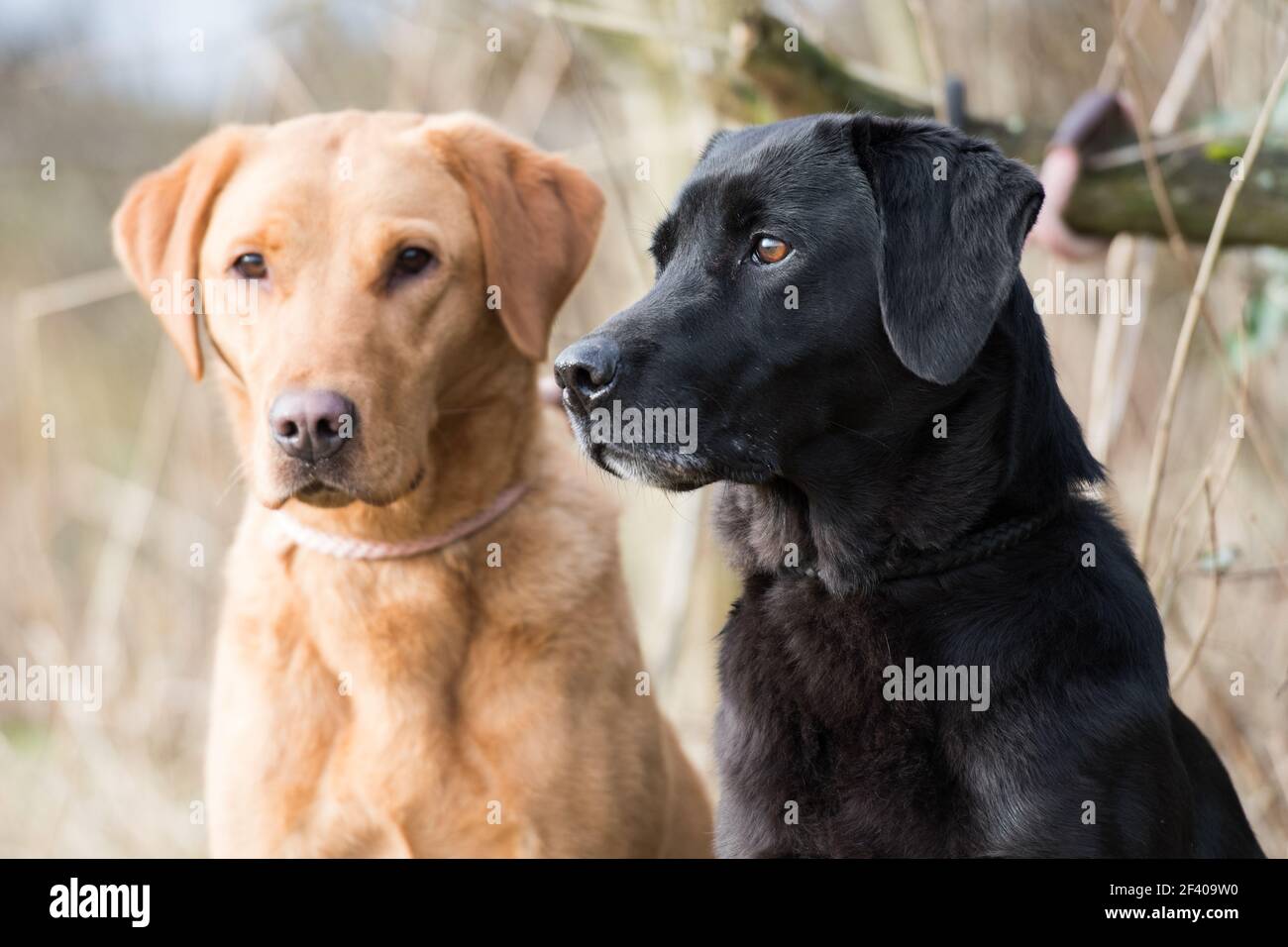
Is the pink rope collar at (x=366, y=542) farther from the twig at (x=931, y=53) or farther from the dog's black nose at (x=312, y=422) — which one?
the twig at (x=931, y=53)

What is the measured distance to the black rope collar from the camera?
7.97 feet

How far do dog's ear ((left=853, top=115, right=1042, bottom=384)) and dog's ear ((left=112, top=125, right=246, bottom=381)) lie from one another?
66.0 inches

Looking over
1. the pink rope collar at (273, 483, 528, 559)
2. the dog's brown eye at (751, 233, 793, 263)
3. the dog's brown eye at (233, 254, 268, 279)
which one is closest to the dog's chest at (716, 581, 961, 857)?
the dog's brown eye at (751, 233, 793, 263)

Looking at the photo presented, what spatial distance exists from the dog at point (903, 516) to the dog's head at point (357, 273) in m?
0.63

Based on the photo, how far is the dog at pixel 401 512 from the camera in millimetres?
2975

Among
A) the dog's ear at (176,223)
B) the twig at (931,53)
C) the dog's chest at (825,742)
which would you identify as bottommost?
the dog's chest at (825,742)

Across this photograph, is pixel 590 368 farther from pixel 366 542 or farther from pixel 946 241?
pixel 366 542

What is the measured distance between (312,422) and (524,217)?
0.84 meters

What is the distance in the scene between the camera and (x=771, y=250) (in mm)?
2527

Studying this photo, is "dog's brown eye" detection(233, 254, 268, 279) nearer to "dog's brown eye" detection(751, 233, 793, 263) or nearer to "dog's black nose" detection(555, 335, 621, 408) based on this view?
"dog's black nose" detection(555, 335, 621, 408)

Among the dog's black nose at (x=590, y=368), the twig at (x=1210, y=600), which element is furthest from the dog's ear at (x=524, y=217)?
the twig at (x=1210, y=600)

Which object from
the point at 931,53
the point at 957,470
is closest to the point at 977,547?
the point at 957,470

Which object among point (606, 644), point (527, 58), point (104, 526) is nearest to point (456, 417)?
point (606, 644)
